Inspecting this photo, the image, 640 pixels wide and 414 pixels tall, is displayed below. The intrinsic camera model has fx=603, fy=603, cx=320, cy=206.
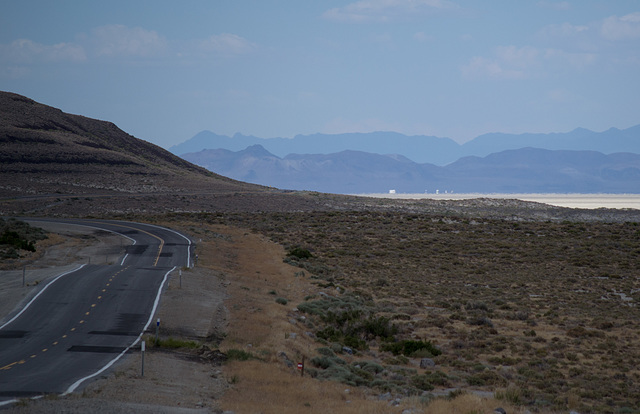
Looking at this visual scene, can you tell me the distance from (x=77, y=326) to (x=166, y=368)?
6.16 metres

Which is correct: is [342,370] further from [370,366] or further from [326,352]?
[326,352]

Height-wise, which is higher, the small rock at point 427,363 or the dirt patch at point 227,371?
the dirt patch at point 227,371

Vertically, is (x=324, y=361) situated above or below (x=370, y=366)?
above

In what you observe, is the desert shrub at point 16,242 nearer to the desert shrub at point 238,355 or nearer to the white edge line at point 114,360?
the white edge line at point 114,360

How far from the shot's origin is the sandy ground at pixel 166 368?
12406 millimetres

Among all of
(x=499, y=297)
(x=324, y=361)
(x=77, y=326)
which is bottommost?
(x=324, y=361)

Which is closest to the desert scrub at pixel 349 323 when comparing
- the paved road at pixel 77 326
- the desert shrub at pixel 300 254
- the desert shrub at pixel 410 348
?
the desert shrub at pixel 410 348

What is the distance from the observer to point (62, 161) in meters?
110

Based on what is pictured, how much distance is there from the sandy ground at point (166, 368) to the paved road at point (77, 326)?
641mm

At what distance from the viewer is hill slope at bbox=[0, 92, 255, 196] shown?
322 feet

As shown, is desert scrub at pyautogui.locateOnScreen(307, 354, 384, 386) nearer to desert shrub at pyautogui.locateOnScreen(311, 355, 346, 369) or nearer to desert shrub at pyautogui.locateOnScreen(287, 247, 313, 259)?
desert shrub at pyautogui.locateOnScreen(311, 355, 346, 369)

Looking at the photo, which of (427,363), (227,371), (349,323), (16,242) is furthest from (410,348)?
(16,242)

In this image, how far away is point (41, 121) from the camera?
132000 mm

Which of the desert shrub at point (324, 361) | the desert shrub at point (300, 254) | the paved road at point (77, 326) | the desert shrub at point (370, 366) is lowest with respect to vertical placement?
the desert shrub at point (370, 366)
